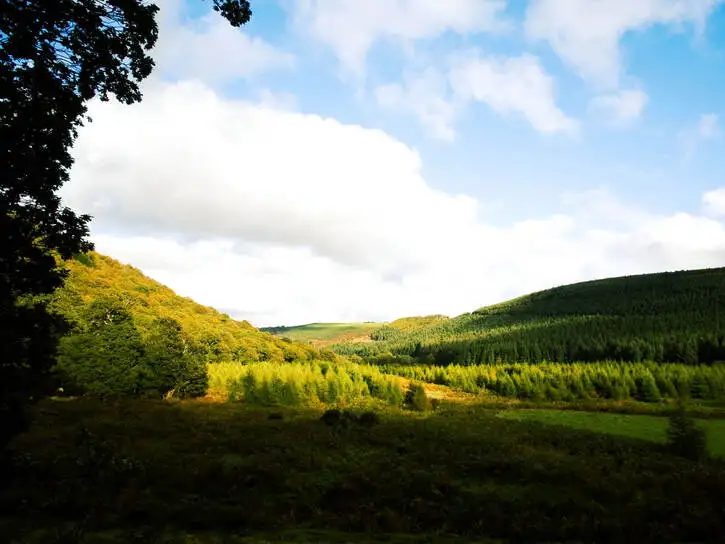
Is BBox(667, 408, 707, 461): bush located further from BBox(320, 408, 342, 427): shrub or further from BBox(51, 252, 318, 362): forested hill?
BBox(51, 252, 318, 362): forested hill

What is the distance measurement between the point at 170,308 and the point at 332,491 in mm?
94315

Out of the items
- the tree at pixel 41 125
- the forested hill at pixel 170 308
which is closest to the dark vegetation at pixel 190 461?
the tree at pixel 41 125

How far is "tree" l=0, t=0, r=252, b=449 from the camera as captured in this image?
9.55m

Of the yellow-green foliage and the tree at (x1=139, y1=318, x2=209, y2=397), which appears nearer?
the tree at (x1=139, y1=318, x2=209, y2=397)

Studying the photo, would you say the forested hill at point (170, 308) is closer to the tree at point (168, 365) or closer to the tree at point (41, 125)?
the tree at point (168, 365)

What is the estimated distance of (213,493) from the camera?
1222 cm

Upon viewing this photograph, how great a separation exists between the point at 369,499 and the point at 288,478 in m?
Result: 3.14

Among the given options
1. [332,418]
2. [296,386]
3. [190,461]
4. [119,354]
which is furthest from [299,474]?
[296,386]

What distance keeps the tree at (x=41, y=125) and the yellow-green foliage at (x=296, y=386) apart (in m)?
44.3

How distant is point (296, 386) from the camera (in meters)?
60.7

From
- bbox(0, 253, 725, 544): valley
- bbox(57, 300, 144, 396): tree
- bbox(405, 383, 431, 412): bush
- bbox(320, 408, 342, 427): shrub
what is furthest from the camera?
bbox(405, 383, 431, 412): bush

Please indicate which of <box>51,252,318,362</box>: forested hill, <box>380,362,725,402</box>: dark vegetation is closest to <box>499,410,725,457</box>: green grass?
<box>380,362,725,402</box>: dark vegetation

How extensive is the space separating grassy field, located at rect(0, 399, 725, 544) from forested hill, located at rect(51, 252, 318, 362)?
42.2 meters

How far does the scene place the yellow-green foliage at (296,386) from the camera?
57.0m
